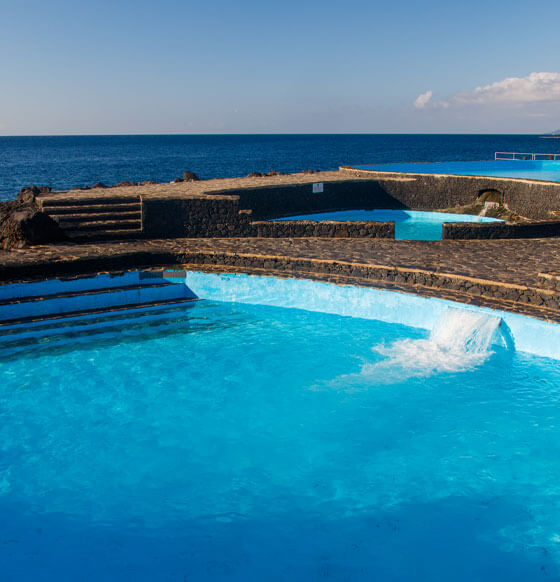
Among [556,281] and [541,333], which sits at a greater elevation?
[556,281]

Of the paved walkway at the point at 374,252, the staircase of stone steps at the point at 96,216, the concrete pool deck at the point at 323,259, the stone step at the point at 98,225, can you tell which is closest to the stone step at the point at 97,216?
the staircase of stone steps at the point at 96,216

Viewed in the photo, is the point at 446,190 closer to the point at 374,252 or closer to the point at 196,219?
the point at 374,252

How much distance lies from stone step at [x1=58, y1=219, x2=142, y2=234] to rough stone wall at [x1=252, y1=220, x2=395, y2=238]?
3459 millimetres

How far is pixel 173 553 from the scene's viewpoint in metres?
5.17

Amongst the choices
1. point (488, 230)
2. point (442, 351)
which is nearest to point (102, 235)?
point (442, 351)

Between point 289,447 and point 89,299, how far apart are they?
6.26 metres

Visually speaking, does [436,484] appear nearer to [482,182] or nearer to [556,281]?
[556,281]

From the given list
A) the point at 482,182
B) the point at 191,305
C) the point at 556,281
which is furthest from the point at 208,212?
the point at 482,182

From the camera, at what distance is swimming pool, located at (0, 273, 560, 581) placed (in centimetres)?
521

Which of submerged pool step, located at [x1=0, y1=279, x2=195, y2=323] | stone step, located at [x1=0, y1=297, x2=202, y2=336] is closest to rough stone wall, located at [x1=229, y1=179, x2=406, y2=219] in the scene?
submerged pool step, located at [x1=0, y1=279, x2=195, y2=323]

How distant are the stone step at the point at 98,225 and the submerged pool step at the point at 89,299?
161 inches

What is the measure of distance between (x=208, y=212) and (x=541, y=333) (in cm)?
965

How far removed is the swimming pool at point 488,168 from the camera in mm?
30719

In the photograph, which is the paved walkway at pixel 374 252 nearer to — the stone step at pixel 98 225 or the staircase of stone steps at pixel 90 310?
the staircase of stone steps at pixel 90 310
